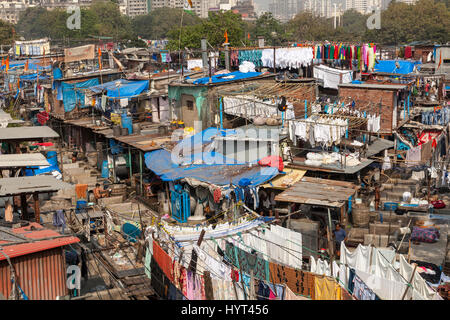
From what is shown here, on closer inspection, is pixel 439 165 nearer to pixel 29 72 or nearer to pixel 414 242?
pixel 414 242

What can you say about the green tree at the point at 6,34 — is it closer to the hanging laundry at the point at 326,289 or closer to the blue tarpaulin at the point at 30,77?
the blue tarpaulin at the point at 30,77

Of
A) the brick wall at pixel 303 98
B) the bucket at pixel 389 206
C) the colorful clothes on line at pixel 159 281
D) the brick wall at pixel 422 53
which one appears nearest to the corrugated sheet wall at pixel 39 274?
the colorful clothes on line at pixel 159 281

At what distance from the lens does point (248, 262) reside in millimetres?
11438

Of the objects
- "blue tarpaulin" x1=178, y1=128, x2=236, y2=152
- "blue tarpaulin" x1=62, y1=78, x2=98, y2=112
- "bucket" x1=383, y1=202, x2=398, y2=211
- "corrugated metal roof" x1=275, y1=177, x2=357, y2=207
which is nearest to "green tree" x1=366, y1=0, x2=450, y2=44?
"blue tarpaulin" x1=62, y1=78, x2=98, y2=112

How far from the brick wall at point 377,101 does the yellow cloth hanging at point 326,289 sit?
44.4ft

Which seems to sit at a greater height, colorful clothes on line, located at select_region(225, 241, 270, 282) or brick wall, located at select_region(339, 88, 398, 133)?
brick wall, located at select_region(339, 88, 398, 133)

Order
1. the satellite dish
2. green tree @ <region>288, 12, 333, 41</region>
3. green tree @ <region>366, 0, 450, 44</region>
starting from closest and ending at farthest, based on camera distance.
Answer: the satellite dish
green tree @ <region>366, 0, 450, 44</region>
green tree @ <region>288, 12, 333, 41</region>

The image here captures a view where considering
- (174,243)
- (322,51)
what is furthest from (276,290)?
(322,51)

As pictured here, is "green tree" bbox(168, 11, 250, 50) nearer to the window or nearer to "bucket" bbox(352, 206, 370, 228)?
the window

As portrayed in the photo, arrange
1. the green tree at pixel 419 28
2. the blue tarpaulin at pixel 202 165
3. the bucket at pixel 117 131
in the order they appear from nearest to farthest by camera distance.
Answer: the blue tarpaulin at pixel 202 165 → the bucket at pixel 117 131 → the green tree at pixel 419 28

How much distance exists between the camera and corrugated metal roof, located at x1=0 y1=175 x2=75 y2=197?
35.2 feet

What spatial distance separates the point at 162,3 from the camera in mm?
167250

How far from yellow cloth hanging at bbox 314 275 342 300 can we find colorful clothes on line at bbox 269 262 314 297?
0.49 feet

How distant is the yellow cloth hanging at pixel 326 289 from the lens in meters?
9.02
